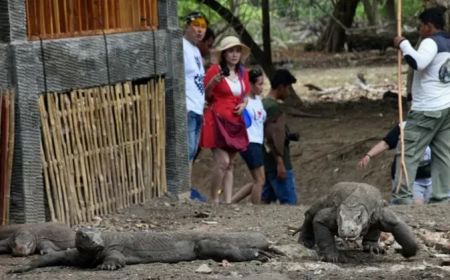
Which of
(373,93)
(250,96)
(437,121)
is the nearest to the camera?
(437,121)

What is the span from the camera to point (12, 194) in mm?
7484

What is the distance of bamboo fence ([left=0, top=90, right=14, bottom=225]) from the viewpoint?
7.25 meters

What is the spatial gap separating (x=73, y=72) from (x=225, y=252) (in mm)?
2239

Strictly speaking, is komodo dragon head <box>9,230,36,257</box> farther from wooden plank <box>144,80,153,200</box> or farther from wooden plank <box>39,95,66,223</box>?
wooden plank <box>144,80,153,200</box>

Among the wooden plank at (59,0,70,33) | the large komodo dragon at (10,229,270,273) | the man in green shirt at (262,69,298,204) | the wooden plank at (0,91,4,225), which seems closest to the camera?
the large komodo dragon at (10,229,270,273)

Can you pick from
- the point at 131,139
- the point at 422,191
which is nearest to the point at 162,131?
the point at 131,139

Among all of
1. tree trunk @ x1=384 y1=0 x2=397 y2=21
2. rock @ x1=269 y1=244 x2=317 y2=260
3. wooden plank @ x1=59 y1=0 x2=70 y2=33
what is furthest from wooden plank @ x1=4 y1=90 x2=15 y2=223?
tree trunk @ x1=384 y1=0 x2=397 y2=21

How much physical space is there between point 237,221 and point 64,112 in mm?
1672

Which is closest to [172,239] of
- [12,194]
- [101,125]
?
[12,194]

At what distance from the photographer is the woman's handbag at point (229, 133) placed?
31.6ft

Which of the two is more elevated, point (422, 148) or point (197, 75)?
point (197, 75)

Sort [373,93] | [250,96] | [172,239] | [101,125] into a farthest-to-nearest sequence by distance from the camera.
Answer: [373,93], [250,96], [101,125], [172,239]

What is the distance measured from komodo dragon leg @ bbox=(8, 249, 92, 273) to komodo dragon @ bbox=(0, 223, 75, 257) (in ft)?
1.51

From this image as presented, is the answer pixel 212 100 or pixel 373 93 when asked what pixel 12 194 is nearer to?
pixel 212 100
